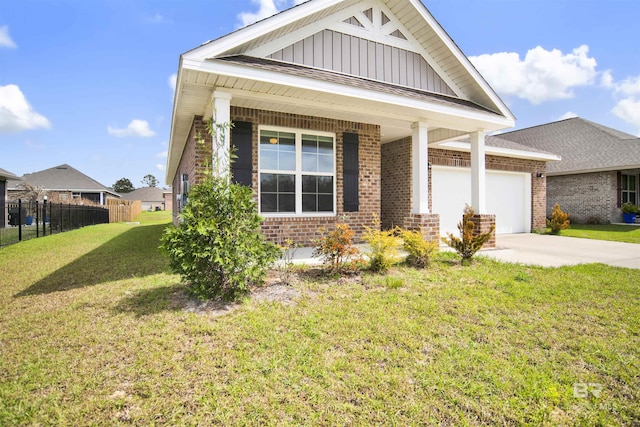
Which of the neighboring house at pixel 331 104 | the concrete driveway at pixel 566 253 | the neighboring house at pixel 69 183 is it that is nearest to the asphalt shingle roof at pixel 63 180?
the neighboring house at pixel 69 183

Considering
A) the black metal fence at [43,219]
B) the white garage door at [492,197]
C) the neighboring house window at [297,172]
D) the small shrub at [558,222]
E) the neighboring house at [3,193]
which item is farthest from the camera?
the neighboring house at [3,193]

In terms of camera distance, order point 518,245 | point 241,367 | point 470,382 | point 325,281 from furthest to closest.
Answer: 1. point 518,245
2. point 325,281
3. point 241,367
4. point 470,382

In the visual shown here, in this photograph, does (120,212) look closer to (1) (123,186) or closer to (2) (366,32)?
(2) (366,32)

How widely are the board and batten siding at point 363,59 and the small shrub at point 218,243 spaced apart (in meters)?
3.42

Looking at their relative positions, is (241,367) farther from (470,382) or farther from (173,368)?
(470,382)

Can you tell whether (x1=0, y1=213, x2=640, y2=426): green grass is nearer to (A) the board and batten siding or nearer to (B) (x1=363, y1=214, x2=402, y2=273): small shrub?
(B) (x1=363, y1=214, x2=402, y2=273): small shrub

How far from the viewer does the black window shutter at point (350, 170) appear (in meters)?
8.02

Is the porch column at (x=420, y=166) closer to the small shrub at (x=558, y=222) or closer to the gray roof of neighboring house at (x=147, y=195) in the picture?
the small shrub at (x=558, y=222)

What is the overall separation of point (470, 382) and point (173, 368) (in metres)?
2.30

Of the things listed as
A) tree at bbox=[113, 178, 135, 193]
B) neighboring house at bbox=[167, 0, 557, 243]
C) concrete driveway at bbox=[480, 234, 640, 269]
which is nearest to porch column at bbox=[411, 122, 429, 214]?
Answer: neighboring house at bbox=[167, 0, 557, 243]

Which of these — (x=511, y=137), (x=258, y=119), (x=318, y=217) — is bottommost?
(x=318, y=217)

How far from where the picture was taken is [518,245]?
29.6 ft

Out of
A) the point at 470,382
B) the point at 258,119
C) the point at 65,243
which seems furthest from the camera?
the point at 65,243

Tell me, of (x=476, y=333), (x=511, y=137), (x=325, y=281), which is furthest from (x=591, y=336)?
(x=511, y=137)
